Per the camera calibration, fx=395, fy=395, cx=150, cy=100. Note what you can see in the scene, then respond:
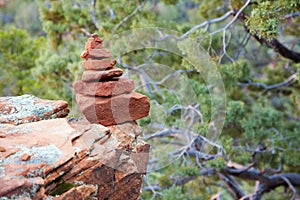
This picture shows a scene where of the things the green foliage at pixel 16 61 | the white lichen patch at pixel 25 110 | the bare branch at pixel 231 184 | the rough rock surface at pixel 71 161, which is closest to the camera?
the rough rock surface at pixel 71 161

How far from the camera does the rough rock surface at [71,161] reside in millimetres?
2846

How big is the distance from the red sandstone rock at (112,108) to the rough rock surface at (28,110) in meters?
0.23

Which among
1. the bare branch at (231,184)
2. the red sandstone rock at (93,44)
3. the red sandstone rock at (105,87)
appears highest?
the red sandstone rock at (93,44)

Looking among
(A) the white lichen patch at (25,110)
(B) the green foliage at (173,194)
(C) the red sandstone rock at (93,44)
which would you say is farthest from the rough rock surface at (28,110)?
(B) the green foliage at (173,194)

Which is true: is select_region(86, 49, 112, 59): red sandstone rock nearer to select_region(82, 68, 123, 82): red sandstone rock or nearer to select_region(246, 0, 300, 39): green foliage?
select_region(82, 68, 123, 82): red sandstone rock

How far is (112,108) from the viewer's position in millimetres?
3754

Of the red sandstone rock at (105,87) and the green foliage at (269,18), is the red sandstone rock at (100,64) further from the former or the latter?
the green foliage at (269,18)

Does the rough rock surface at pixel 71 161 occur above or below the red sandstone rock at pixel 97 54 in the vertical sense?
below

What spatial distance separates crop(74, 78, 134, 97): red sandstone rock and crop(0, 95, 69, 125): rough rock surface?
24 cm

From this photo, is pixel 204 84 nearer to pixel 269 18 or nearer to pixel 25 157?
pixel 269 18

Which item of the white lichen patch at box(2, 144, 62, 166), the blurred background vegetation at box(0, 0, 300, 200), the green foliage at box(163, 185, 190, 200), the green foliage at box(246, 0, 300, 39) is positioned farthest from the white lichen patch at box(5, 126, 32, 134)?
the green foliage at box(163, 185, 190, 200)

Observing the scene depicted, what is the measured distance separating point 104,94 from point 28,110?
74cm

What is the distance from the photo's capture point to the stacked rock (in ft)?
12.3

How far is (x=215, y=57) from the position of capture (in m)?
7.04
